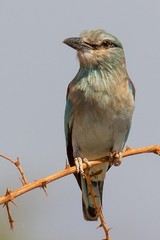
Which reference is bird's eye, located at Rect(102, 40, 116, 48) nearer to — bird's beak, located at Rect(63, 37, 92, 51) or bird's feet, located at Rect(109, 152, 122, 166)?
bird's beak, located at Rect(63, 37, 92, 51)

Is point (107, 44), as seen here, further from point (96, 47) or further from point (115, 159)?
point (115, 159)

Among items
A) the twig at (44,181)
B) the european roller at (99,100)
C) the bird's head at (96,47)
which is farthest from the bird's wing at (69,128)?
the twig at (44,181)

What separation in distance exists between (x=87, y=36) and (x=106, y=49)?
28 centimetres

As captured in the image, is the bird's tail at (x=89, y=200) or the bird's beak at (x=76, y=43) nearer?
the bird's beak at (x=76, y=43)

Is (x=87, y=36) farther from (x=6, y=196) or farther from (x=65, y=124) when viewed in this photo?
(x=6, y=196)

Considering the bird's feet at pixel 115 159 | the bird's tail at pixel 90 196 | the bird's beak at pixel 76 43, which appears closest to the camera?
the bird's beak at pixel 76 43

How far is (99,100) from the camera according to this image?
478cm

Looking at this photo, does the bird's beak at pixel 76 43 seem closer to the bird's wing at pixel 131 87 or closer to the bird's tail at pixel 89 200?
the bird's wing at pixel 131 87

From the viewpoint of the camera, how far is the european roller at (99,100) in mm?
4770

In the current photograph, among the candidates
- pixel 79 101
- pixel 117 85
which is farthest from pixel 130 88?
pixel 79 101

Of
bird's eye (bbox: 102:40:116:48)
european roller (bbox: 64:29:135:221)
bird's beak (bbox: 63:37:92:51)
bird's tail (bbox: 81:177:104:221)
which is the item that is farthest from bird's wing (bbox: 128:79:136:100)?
bird's tail (bbox: 81:177:104:221)

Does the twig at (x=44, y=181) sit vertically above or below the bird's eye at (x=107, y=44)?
below

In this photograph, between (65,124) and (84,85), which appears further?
(65,124)

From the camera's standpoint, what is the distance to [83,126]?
486 cm
